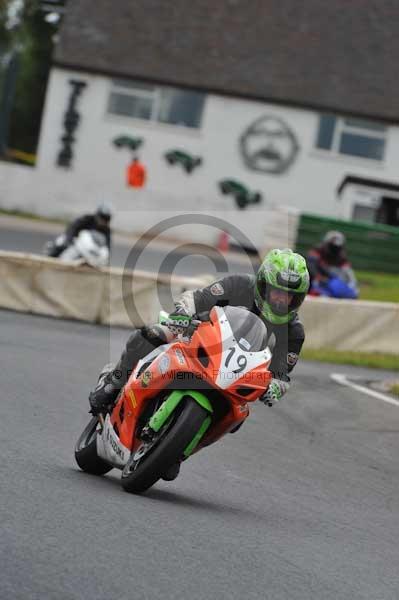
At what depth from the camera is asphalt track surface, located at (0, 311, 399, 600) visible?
17.5 feet

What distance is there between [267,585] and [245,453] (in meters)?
4.36

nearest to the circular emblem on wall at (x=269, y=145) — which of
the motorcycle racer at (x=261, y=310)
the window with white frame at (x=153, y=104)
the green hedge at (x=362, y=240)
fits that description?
the window with white frame at (x=153, y=104)

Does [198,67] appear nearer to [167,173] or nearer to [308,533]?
[167,173]

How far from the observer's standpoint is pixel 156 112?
135 feet

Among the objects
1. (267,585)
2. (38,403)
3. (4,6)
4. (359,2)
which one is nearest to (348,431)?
(38,403)

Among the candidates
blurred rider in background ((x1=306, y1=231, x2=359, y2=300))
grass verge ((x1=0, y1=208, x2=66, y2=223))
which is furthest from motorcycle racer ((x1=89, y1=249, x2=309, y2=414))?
grass verge ((x1=0, y1=208, x2=66, y2=223))

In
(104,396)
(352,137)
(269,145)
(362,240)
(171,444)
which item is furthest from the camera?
(352,137)

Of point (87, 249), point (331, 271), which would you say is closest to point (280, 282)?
point (87, 249)

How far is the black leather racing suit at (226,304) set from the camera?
24.7 ft

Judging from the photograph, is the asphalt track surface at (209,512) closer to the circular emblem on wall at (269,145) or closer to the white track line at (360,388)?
the white track line at (360,388)

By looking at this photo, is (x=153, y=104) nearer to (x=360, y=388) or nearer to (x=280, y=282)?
(x=360, y=388)

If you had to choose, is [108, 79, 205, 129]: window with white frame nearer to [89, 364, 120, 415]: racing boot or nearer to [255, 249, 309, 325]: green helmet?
[89, 364, 120, 415]: racing boot

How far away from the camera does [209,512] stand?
714 centimetres

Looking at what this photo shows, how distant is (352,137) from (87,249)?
77.2 ft
